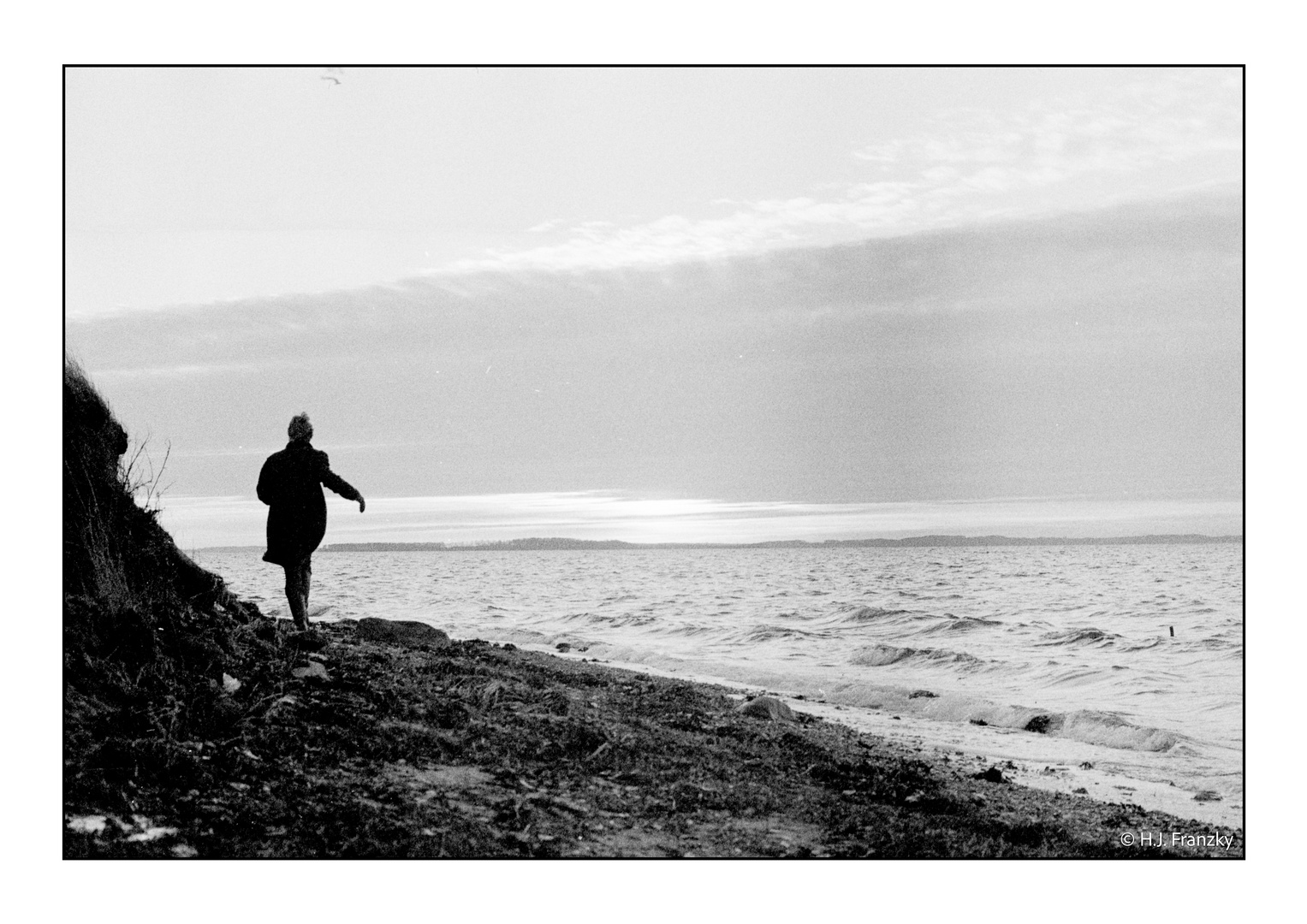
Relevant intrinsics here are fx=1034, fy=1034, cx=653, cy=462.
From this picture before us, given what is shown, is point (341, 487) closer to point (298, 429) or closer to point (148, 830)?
point (298, 429)

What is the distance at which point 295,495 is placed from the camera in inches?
324

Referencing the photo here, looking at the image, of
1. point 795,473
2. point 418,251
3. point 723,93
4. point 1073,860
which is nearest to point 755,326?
point 795,473

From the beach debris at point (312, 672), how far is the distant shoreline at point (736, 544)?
3.91 ft

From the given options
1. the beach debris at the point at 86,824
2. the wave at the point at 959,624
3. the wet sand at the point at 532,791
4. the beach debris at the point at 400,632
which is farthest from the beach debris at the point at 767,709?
the beach debris at the point at 86,824

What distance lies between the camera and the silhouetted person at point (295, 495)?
324 inches

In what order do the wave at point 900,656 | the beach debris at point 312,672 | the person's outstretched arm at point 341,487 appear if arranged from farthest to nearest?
the wave at point 900,656 → the person's outstretched arm at point 341,487 → the beach debris at point 312,672

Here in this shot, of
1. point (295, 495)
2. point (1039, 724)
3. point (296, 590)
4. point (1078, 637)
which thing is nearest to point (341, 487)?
point (295, 495)

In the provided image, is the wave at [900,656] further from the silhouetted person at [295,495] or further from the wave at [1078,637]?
the silhouetted person at [295,495]

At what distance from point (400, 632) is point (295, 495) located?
8.82 feet

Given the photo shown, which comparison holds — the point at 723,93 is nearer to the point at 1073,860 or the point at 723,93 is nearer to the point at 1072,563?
the point at 1073,860

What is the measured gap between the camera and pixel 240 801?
627 centimetres

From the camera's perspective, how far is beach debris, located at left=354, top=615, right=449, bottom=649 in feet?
33.7

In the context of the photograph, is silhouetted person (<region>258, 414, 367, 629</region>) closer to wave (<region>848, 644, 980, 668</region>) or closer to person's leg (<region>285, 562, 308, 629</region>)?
person's leg (<region>285, 562, 308, 629</region>)

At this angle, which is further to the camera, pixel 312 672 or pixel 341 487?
pixel 341 487
